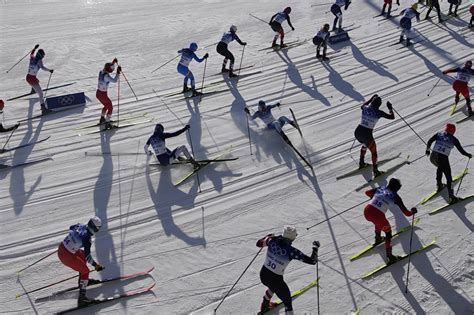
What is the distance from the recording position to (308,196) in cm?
1064

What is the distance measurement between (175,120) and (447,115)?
21.4ft

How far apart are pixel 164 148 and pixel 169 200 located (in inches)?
45.8

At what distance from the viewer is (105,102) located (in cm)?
1305

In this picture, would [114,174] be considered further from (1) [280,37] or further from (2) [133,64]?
(1) [280,37]

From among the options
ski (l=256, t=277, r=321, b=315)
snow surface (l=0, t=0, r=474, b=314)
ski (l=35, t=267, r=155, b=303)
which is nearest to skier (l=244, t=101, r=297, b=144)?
snow surface (l=0, t=0, r=474, b=314)

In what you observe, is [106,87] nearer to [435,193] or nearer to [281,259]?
[281,259]

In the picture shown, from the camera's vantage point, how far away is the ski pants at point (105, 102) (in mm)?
12930

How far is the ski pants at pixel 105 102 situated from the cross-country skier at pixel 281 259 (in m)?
6.83

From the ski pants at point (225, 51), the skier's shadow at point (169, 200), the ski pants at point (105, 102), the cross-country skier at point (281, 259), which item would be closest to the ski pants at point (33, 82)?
the ski pants at point (105, 102)

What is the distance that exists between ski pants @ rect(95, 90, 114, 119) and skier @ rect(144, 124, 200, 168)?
214 centimetres

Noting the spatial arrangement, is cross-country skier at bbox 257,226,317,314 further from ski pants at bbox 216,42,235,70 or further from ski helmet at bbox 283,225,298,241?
ski pants at bbox 216,42,235,70

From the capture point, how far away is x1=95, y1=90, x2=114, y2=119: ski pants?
12.9 metres

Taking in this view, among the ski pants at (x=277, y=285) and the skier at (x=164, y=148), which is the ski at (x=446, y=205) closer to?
the ski pants at (x=277, y=285)

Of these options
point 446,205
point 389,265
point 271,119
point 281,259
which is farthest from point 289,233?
point 271,119
